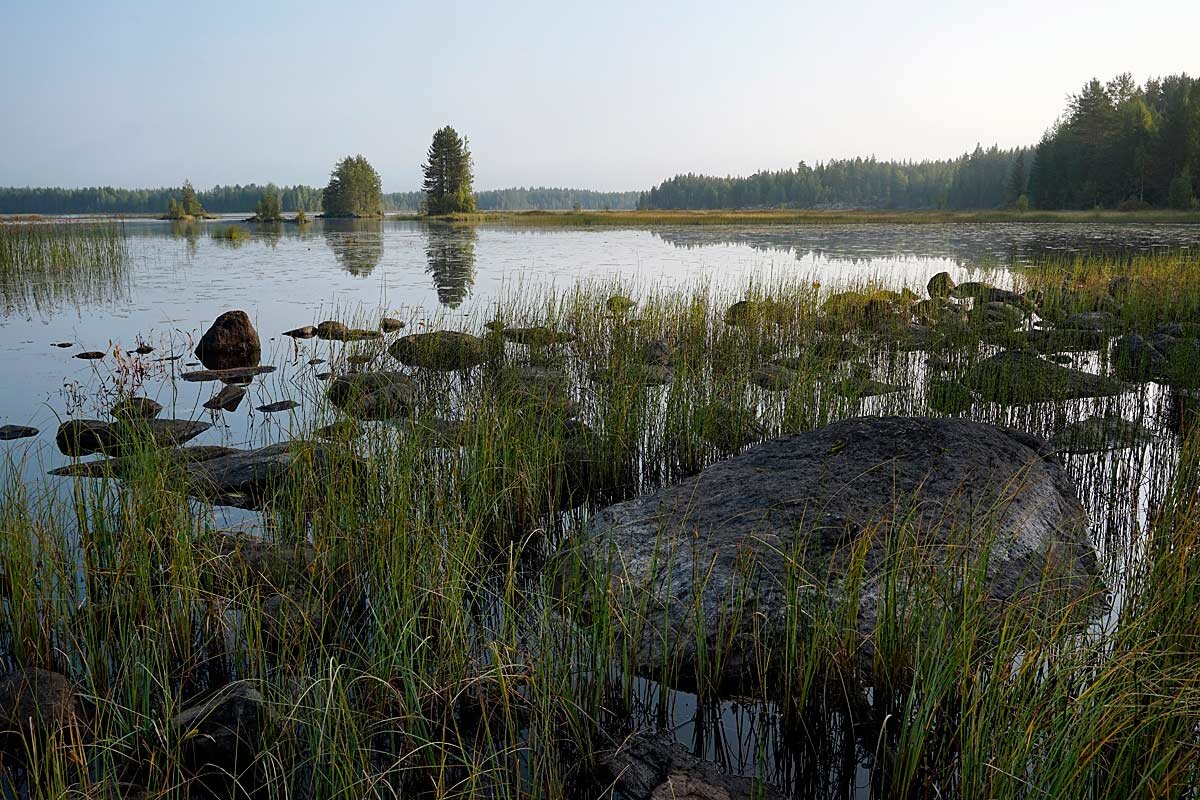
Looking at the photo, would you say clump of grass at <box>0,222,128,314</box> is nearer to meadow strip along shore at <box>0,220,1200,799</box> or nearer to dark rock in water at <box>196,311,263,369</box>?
dark rock in water at <box>196,311,263,369</box>

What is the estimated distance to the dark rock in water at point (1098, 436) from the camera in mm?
5586

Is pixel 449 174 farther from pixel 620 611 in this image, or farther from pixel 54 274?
pixel 620 611

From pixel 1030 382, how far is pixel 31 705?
683 cm

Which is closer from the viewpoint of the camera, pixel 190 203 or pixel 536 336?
pixel 536 336

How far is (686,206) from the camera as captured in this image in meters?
130

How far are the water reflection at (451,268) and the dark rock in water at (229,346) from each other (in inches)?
164

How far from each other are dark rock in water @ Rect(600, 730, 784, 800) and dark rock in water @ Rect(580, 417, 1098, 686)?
38 cm

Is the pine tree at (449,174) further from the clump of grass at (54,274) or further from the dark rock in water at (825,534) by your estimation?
the dark rock in water at (825,534)

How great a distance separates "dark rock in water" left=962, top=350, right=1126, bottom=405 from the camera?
6469 mm

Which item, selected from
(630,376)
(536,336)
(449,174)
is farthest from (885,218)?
(630,376)

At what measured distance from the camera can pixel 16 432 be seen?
6359 millimetres

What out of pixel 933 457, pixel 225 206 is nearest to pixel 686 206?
pixel 225 206

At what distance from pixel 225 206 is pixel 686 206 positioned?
80756mm

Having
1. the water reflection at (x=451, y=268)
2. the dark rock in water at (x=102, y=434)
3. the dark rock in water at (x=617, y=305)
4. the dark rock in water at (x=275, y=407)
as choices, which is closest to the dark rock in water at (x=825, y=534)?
the dark rock in water at (x=102, y=434)
